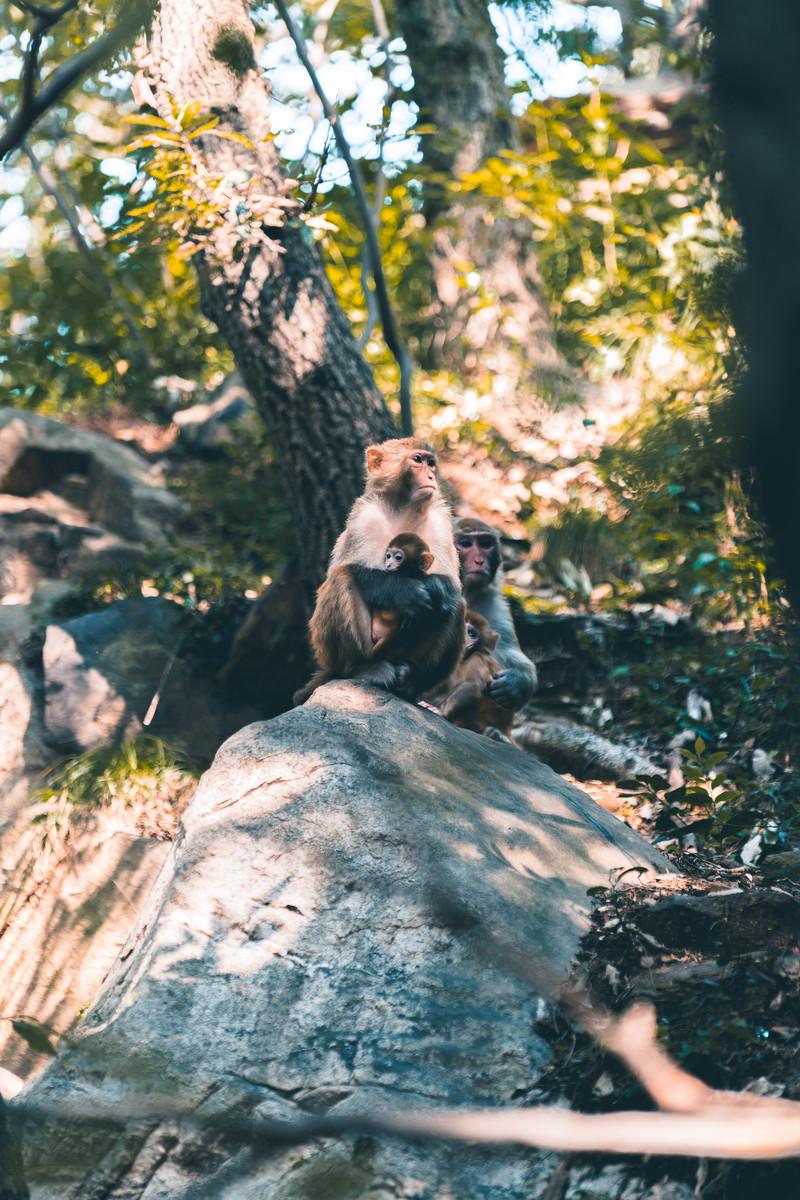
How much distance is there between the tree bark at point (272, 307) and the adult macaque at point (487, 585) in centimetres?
92

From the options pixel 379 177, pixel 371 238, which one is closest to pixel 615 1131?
pixel 371 238

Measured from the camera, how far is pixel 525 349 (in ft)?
38.0

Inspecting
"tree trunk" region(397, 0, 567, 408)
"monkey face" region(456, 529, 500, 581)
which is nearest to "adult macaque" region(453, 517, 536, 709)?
"monkey face" region(456, 529, 500, 581)

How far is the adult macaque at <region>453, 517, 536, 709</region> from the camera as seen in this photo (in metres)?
6.99

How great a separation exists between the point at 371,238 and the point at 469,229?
381 centimetres

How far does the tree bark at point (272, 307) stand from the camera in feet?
24.7

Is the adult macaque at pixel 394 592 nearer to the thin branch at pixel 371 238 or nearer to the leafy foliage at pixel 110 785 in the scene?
the leafy foliage at pixel 110 785

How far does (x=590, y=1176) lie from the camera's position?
3.36m

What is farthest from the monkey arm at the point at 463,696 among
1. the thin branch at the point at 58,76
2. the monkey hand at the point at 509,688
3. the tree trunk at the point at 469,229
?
the tree trunk at the point at 469,229

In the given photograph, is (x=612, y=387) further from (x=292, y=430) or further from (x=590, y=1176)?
(x=590, y=1176)

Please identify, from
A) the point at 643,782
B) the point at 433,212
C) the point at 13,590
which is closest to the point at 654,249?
the point at 433,212

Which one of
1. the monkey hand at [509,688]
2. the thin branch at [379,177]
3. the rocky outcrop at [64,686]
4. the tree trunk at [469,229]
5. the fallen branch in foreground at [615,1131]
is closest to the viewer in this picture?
the fallen branch in foreground at [615,1131]

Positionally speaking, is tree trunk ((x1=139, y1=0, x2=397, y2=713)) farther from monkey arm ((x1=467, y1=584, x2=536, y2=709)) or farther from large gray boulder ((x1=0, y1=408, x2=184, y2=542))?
large gray boulder ((x1=0, y1=408, x2=184, y2=542))

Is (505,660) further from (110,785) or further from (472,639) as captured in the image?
(110,785)
